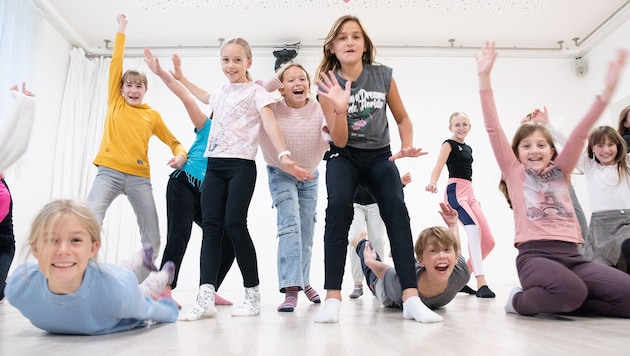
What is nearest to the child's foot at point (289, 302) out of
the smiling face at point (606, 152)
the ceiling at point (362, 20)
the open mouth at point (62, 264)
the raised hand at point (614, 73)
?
the open mouth at point (62, 264)

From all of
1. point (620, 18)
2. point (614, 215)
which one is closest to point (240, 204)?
point (614, 215)

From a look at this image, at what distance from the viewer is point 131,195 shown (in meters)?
2.30

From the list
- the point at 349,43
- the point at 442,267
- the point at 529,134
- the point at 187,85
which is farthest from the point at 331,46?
the point at 442,267

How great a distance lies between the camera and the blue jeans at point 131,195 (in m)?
2.23

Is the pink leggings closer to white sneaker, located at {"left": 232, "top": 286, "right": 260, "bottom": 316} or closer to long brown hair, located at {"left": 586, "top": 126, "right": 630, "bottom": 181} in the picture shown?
long brown hair, located at {"left": 586, "top": 126, "right": 630, "bottom": 181}

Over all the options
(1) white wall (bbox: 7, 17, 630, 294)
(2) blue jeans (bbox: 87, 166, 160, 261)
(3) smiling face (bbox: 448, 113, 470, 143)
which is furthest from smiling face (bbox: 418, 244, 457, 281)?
(1) white wall (bbox: 7, 17, 630, 294)

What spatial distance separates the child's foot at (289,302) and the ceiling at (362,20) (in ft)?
10.5

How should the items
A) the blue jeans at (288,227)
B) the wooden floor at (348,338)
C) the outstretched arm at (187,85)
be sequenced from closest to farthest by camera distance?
the wooden floor at (348,338) → the blue jeans at (288,227) → the outstretched arm at (187,85)

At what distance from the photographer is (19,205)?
13.5 ft

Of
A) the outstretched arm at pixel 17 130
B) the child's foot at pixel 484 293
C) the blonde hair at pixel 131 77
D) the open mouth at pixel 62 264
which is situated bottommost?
the child's foot at pixel 484 293

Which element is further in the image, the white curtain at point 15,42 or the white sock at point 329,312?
the white curtain at point 15,42

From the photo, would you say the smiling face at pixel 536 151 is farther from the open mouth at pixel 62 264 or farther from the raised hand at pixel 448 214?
the open mouth at pixel 62 264

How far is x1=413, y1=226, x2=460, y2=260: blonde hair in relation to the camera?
1.80 metres

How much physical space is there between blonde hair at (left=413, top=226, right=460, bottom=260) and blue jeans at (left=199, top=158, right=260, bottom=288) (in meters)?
0.65
